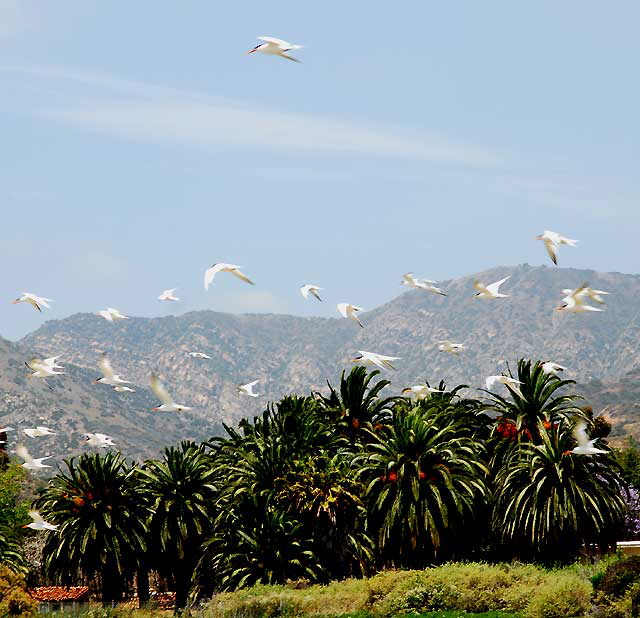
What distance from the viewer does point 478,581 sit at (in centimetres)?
4056

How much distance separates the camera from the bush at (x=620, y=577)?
116 ft

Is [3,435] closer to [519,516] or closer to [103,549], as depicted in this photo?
[103,549]

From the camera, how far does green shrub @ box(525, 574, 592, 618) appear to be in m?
36.9

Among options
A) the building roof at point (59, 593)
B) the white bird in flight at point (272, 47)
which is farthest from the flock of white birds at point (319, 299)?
the building roof at point (59, 593)

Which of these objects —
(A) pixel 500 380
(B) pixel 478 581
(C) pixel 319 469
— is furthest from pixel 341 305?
(C) pixel 319 469

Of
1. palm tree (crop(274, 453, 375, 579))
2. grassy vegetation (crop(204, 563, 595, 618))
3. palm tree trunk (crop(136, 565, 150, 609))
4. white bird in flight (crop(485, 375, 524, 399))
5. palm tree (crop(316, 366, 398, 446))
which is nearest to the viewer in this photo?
grassy vegetation (crop(204, 563, 595, 618))

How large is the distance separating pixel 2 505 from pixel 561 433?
36.7 metres

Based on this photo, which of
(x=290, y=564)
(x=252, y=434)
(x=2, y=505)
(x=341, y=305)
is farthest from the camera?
(x=2, y=505)

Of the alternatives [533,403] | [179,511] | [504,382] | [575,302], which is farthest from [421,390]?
[575,302]

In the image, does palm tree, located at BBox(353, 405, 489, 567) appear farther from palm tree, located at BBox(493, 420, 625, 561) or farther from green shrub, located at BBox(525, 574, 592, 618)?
green shrub, located at BBox(525, 574, 592, 618)

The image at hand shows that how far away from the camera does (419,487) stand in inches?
2014

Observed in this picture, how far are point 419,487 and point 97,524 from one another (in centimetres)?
1719

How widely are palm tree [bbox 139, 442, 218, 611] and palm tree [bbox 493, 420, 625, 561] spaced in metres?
15.8

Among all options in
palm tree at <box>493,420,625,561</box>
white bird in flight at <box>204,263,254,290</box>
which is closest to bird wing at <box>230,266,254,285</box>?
white bird in flight at <box>204,263,254,290</box>
